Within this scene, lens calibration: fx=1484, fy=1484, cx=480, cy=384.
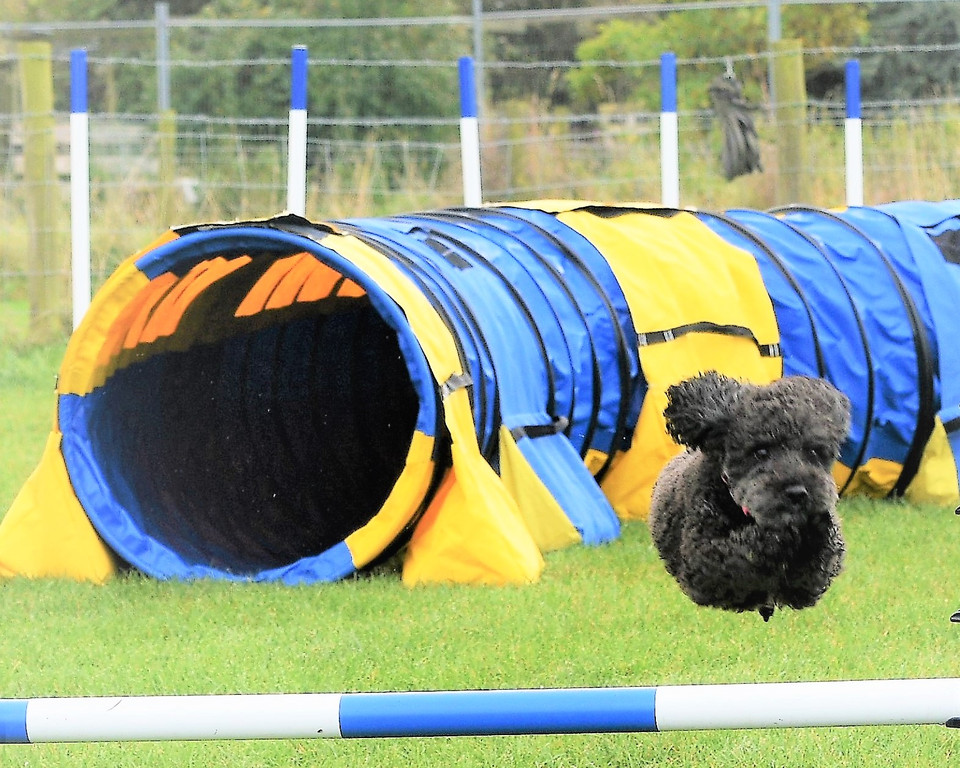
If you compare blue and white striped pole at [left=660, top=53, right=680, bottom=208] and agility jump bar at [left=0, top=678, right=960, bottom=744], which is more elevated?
blue and white striped pole at [left=660, top=53, right=680, bottom=208]

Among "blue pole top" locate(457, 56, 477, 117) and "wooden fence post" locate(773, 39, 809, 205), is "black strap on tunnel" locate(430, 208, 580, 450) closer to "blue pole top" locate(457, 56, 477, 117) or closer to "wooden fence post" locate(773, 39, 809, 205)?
"blue pole top" locate(457, 56, 477, 117)

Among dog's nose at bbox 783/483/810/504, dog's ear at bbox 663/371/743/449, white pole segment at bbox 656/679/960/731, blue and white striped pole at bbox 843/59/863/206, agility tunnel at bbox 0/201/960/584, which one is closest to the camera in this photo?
white pole segment at bbox 656/679/960/731

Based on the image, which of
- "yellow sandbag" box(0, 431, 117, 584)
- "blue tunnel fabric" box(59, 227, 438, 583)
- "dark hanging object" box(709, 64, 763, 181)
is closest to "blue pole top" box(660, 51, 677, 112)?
"dark hanging object" box(709, 64, 763, 181)

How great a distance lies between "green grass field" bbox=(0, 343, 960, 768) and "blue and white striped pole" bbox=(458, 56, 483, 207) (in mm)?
2978

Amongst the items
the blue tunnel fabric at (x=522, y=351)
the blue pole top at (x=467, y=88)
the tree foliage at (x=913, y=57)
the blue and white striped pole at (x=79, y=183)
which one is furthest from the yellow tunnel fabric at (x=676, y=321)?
the tree foliage at (x=913, y=57)

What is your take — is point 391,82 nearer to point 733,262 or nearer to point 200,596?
point 733,262

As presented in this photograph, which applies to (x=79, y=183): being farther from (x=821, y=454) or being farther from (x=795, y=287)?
(x=821, y=454)

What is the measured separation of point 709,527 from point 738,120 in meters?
5.95

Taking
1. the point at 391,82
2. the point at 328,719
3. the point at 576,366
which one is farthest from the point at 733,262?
the point at 391,82

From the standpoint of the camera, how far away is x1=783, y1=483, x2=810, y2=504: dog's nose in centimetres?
282

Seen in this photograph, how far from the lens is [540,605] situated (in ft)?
12.6

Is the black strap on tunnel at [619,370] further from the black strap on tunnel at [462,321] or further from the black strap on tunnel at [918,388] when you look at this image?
the black strap on tunnel at [918,388]

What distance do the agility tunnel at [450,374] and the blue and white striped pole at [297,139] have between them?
100 cm

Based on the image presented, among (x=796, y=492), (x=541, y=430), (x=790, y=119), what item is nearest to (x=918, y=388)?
(x=541, y=430)
